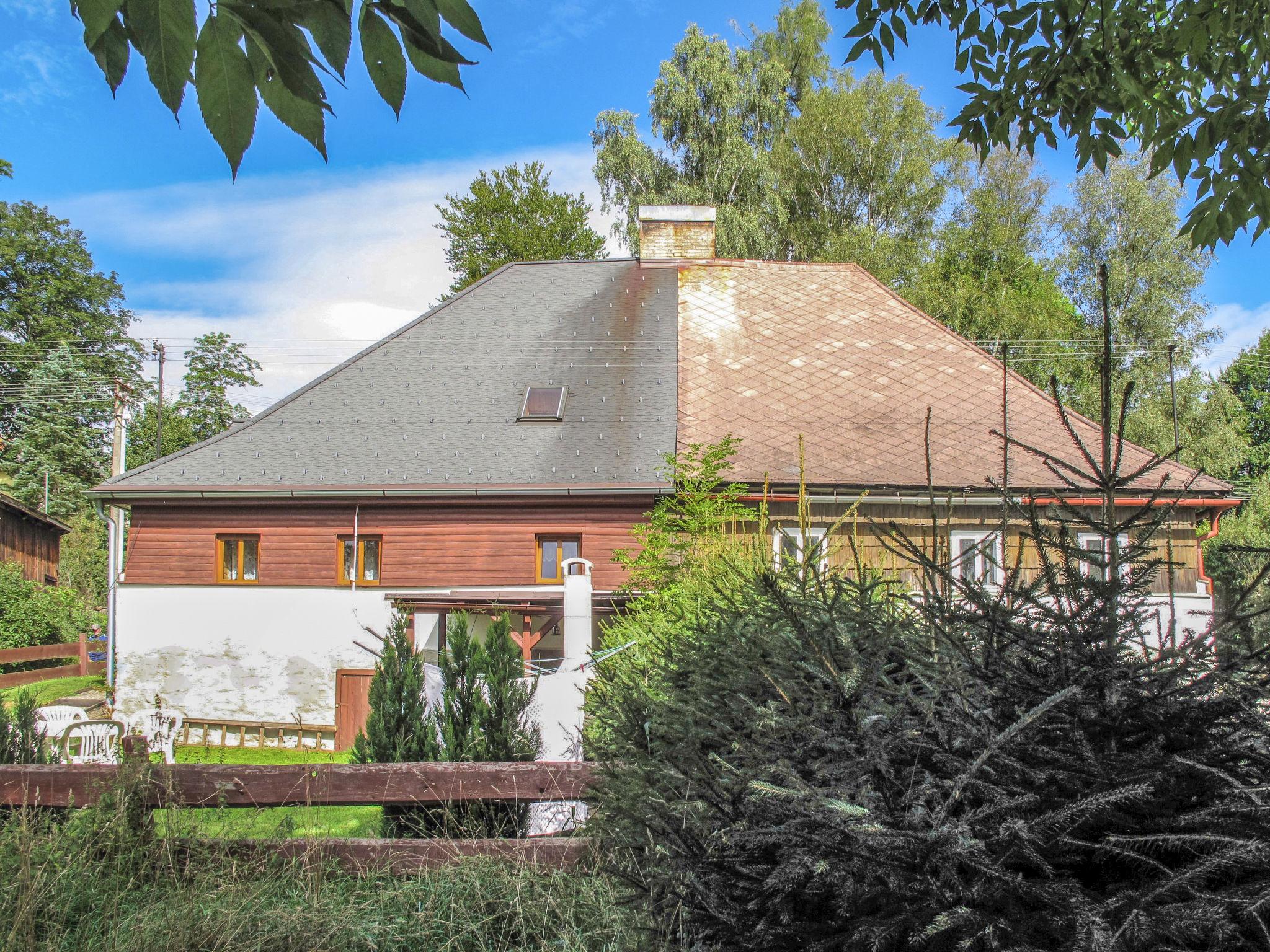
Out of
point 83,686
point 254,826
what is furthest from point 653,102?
point 254,826

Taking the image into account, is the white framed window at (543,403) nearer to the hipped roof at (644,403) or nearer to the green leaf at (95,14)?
the hipped roof at (644,403)

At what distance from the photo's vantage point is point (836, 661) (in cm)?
216

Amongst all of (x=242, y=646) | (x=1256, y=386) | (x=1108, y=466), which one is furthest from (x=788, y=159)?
(x=1256, y=386)

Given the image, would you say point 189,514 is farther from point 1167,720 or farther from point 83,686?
point 1167,720

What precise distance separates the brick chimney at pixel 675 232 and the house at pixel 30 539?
23879mm

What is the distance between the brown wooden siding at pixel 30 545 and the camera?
33250mm

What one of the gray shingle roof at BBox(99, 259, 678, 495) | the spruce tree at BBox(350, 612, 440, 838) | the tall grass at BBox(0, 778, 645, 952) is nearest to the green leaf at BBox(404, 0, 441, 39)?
the tall grass at BBox(0, 778, 645, 952)

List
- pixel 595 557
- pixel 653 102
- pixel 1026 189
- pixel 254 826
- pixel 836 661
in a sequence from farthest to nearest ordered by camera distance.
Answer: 1. pixel 1026 189
2. pixel 653 102
3. pixel 595 557
4. pixel 254 826
5. pixel 836 661

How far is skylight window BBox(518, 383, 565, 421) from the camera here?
54.2 feet

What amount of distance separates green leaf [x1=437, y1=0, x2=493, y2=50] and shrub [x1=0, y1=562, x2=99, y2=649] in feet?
90.5

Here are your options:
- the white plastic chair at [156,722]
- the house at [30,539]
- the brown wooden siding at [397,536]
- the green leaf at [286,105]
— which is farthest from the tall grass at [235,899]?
the house at [30,539]

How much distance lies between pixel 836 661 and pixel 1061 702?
19.3 inches

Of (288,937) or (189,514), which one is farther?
(189,514)

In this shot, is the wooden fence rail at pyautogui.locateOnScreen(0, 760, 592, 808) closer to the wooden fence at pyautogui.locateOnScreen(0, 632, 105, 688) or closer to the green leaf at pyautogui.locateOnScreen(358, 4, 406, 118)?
the green leaf at pyautogui.locateOnScreen(358, 4, 406, 118)
